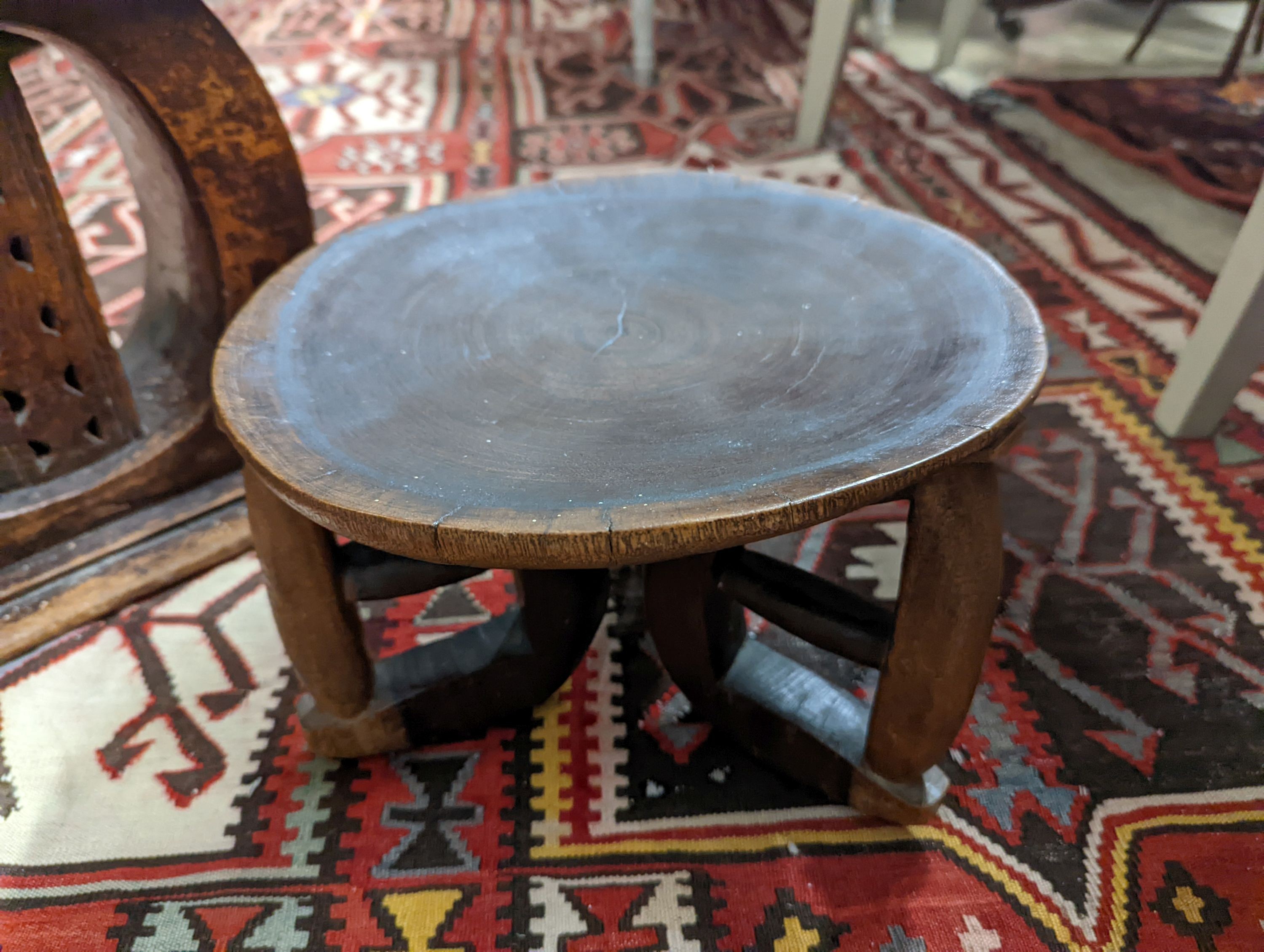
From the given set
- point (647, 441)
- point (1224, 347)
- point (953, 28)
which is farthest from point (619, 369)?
point (953, 28)

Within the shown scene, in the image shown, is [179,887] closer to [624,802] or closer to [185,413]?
[624,802]

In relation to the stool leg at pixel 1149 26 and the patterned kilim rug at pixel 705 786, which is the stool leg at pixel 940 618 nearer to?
the patterned kilim rug at pixel 705 786

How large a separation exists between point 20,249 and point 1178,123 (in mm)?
3050

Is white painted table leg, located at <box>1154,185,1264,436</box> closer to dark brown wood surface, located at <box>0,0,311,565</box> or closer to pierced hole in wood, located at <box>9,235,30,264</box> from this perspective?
dark brown wood surface, located at <box>0,0,311,565</box>

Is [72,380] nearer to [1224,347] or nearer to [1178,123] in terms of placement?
[1224,347]

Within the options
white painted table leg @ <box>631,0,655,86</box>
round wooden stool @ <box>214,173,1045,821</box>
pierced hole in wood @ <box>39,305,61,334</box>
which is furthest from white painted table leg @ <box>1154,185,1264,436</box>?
white painted table leg @ <box>631,0,655,86</box>

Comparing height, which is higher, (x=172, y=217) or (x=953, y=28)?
(x=172, y=217)

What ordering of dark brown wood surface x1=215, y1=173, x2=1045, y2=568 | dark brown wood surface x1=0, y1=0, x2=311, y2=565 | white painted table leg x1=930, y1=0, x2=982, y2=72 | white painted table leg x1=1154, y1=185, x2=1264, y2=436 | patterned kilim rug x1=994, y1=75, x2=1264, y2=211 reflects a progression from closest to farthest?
dark brown wood surface x1=215, y1=173, x2=1045, y2=568 → dark brown wood surface x1=0, y1=0, x2=311, y2=565 → white painted table leg x1=1154, y1=185, x2=1264, y2=436 → patterned kilim rug x1=994, y1=75, x2=1264, y2=211 → white painted table leg x1=930, y1=0, x2=982, y2=72

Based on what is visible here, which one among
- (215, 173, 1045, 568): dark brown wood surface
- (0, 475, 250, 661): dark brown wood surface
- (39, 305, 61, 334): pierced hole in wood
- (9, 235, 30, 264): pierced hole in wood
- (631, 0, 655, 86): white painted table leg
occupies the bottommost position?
(0, 475, 250, 661): dark brown wood surface

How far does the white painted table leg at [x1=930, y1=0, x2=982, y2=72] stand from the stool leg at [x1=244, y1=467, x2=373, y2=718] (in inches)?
131

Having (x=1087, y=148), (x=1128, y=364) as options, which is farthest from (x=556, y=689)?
(x=1087, y=148)

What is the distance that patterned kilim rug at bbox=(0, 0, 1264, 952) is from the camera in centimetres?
109

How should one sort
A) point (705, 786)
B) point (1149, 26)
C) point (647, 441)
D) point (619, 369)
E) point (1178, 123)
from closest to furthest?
point (647, 441) < point (619, 369) < point (705, 786) < point (1178, 123) < point (1149, 26)

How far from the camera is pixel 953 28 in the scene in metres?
3.48
